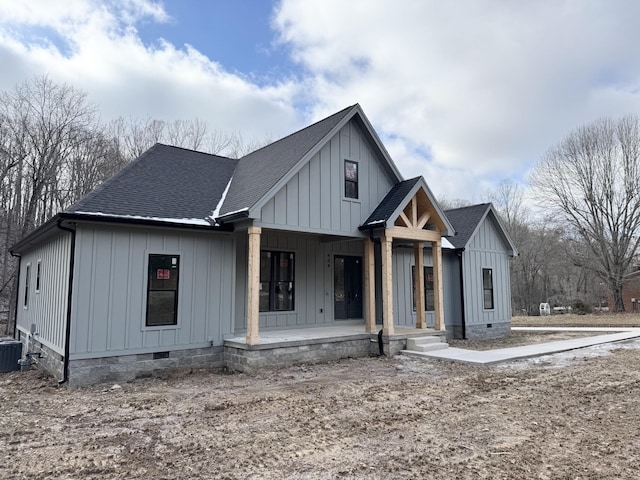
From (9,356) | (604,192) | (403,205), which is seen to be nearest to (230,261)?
(403,205)

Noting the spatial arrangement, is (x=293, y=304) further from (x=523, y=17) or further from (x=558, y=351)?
(x=523, y=17)

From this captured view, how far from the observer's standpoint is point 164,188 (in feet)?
31.1

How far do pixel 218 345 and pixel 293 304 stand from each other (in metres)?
2.59

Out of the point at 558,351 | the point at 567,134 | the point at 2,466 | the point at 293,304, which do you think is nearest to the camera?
the point at 2,466

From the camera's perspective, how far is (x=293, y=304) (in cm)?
1093

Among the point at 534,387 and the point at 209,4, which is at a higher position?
the point at 209,4

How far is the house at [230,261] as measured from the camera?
7684mm

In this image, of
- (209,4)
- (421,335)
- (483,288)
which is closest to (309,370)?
(421,335)

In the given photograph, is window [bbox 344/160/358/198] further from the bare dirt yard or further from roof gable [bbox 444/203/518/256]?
roof gable [bbox 444/203/518/256]

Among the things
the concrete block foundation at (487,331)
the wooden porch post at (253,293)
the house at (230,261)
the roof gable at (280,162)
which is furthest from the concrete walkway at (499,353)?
the roof gable at (280,162)

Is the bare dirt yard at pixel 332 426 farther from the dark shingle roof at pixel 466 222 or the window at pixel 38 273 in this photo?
the dark shingle roof at pixel 466 222

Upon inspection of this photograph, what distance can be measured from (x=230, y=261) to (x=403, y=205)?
428cm

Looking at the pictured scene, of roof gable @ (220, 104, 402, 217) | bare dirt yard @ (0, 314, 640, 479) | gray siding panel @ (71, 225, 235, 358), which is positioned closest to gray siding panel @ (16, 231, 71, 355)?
gray siding panel @ (71, 225, 235, 358)

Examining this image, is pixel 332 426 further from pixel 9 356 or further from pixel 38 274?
pixel 38 274
